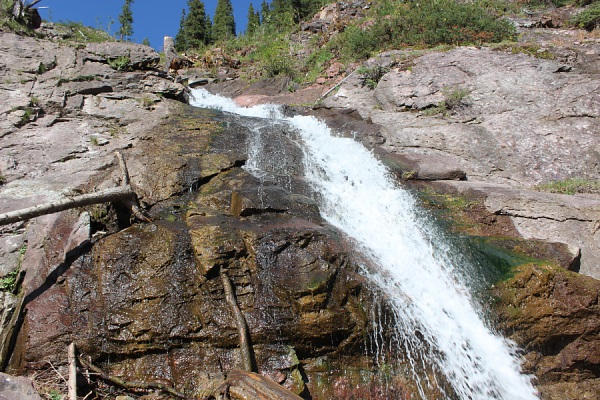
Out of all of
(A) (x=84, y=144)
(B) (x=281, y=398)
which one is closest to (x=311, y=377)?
(B) (x=281, y=398)

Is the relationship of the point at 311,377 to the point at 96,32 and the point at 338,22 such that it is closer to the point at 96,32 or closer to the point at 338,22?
the point at 96,32

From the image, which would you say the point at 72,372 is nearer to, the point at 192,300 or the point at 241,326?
the point at 192,300

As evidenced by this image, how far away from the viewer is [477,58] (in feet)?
44.7

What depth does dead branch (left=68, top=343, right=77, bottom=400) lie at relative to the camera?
3.89 metres

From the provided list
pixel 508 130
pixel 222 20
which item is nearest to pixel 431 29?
pixel 508 130

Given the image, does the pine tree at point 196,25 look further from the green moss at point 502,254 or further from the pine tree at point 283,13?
the green moss at point 502,254

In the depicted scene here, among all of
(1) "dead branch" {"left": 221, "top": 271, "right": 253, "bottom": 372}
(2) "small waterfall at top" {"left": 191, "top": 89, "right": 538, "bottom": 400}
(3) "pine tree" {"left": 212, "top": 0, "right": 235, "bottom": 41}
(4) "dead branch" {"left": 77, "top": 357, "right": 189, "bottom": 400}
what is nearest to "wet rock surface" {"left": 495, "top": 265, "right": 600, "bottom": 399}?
(2) "small waterfall at top" {"left": 191, "top": 89, "right": 538, "bottom": 400}

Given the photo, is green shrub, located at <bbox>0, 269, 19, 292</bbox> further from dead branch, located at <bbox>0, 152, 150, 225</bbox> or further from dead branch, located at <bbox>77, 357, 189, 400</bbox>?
dead branch, located at <bbox>77, 357, 189, 400</bbox>

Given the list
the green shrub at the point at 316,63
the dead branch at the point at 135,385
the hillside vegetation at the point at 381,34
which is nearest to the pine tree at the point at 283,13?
the hillside vegetation at the point at 381,34

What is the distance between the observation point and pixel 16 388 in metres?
3.91

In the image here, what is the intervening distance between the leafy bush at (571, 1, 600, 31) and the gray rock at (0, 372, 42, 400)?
20785 mm

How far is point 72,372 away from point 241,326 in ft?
6.29

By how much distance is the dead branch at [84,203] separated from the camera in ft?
16.3

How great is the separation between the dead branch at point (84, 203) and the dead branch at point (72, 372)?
75.8 inches
